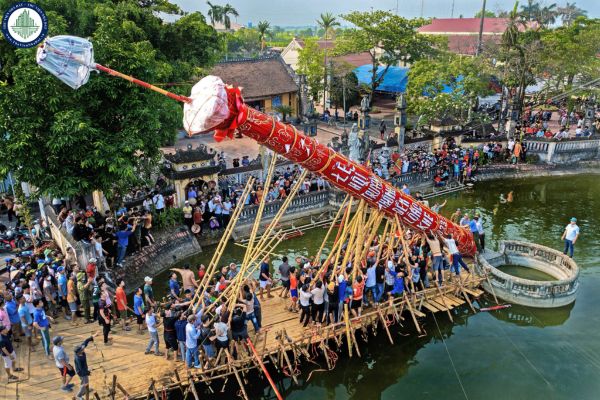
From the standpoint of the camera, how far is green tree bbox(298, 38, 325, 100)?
46844 mm

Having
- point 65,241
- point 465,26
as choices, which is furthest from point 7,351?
point 465,26

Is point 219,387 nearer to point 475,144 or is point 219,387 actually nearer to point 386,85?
point 475,144

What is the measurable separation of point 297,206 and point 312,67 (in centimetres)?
2532

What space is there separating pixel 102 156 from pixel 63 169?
148 centimetres

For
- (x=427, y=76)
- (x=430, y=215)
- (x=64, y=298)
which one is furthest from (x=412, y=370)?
(x=427, y=76)

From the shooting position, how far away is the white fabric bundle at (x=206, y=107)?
9.88 m

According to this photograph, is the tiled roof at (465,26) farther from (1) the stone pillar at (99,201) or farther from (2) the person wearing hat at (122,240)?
(2) the person wearing hat at (122,240)

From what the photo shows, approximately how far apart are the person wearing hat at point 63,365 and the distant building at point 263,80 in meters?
34.1

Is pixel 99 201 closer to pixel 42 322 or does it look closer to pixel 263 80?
pixel 42 322

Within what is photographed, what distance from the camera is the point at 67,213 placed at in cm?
1839

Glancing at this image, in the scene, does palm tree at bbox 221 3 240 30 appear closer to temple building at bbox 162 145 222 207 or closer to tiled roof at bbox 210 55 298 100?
tiled roof at bbox 210 55 298 100

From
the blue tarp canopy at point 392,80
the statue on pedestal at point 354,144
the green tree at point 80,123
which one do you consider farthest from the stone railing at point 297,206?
the blue tarp canopy at point 392,80

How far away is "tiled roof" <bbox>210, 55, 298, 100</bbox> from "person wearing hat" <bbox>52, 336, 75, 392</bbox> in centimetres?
3398

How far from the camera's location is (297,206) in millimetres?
24750
